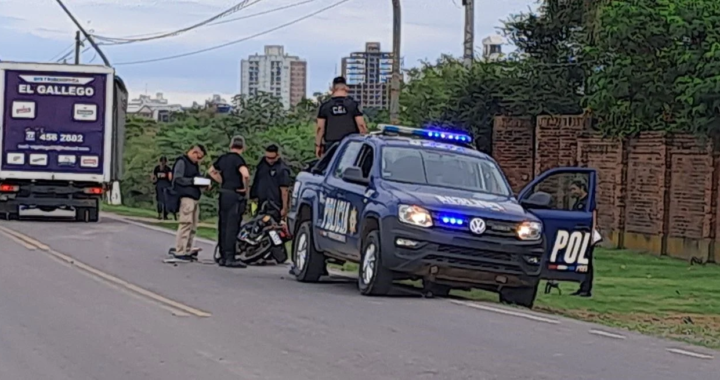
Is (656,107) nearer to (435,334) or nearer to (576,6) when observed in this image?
(576,6)

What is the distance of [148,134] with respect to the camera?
65188 mm

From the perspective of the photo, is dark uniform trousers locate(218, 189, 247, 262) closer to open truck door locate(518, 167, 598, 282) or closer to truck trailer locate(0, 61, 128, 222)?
open truck door locate(518, 167, 598, 282)

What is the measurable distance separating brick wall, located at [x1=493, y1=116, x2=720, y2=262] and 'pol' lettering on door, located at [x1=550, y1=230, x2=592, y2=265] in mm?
9569

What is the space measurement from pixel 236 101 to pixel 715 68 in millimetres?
34960

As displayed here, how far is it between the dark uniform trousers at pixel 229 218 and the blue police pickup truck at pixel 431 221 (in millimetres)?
1241

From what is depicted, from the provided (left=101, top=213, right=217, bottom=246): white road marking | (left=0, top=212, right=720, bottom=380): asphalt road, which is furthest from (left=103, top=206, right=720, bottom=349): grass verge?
(left=101, top=213, right=217, bottom=246): white road marking

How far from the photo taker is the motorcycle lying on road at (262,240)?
65.2ft

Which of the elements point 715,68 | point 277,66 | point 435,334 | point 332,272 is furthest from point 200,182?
point 277,66

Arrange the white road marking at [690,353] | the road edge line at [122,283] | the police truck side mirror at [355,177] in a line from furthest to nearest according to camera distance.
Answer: the police truck side mirror at [355,177] → the road edge line at [122,283] → the white road marking at [690,353]

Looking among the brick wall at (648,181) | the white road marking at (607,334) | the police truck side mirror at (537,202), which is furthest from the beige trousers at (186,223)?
the brick wall at (648,181)

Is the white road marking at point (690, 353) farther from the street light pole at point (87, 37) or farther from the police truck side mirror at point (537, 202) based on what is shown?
the street light pole at point (87, 37)

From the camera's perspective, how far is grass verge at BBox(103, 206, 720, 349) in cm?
1412

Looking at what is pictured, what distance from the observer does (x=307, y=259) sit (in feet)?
56.1

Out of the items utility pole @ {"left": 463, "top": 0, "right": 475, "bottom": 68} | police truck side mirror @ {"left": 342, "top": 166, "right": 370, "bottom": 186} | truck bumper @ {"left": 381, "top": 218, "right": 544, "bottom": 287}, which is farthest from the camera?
utility pole @ {"left": 463, "top": 0, "right": 475, "bottom": 68}
